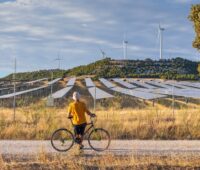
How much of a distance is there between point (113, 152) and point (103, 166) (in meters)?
2.86

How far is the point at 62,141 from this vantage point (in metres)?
14.1

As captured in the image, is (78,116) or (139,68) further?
(139,68)

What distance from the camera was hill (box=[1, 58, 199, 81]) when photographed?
68.8m

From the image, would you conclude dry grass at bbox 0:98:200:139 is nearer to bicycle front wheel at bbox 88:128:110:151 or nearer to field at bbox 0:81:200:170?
field at bbox 0:81:200:170

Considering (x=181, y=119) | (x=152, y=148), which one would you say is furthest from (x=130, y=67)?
(x=152, y=148)

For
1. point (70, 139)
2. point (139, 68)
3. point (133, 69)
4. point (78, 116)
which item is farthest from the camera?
point (139, 68)

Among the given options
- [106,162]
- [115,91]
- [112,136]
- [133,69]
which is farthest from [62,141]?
[133,69]

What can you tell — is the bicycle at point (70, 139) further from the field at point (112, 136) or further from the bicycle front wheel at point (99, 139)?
the field at point (112, 136)

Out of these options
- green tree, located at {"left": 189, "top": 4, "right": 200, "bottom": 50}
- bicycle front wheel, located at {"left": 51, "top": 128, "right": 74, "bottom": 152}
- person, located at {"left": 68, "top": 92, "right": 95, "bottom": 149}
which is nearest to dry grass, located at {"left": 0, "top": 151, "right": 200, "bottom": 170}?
person, located at {"left": 68, "top": 92, "right": 95, "bottom": 149}

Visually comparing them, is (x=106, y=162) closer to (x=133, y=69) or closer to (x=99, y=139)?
(x=99, y=139)

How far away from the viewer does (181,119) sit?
66.6 feet

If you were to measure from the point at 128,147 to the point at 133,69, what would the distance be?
194 ft

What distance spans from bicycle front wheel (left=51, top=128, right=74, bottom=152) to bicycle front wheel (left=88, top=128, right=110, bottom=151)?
557 millimetres

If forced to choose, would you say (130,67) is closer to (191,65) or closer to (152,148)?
(191,65)
